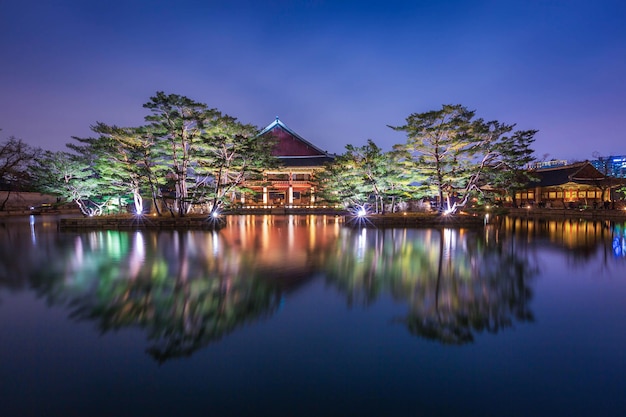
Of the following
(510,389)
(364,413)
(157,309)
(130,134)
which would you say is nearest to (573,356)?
(510,389)

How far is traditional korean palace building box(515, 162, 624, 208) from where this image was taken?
1395 inches

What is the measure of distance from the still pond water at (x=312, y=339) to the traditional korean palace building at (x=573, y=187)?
3436cm

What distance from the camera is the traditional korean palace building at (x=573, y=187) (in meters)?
35.4

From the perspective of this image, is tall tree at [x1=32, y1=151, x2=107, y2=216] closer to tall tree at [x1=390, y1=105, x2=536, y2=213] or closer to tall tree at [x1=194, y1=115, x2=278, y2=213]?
tall tree at [x1=194, y1=115, x2=278, y2=213]

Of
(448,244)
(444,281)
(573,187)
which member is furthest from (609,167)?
(444,281)

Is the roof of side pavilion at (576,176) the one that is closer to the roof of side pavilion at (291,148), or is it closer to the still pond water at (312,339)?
the roof of side pavilion at (291,148)

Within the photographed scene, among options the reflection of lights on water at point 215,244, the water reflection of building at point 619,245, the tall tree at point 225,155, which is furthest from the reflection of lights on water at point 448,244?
the tall tree at point 225,155

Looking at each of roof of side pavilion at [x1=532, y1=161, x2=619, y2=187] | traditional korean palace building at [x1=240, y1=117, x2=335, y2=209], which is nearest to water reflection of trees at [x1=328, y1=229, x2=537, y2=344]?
traditional korean palace building at [x1=240, y1=117, x2=335, y2=209]

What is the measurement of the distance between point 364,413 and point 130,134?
2107 cm

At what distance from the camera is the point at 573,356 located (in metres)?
4.05

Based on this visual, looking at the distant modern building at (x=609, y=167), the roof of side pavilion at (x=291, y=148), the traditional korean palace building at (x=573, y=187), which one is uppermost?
the roof of side pavilion at (x=291, y=148)

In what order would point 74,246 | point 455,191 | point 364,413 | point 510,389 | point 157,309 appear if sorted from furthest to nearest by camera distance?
point 455,191 < point 74,246 < point 157,309 < point 510,389 < point 364,413

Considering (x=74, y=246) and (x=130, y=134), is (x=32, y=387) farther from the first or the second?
(x=130, y=134)

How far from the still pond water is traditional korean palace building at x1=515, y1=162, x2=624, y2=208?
113 ft
